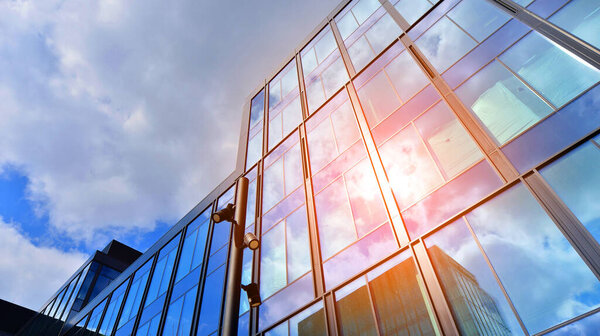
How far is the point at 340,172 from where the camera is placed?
14.5 m

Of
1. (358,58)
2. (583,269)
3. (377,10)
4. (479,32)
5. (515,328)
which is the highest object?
(377,10)

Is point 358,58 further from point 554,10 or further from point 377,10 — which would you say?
point 554,10

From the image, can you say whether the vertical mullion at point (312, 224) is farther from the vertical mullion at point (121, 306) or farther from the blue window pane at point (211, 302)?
the vertical mullion at point (121, 306)

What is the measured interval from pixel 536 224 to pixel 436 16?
1066 cm

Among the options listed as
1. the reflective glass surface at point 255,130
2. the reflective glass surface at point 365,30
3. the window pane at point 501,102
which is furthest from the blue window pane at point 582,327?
the reflective glass surface at point 255,130

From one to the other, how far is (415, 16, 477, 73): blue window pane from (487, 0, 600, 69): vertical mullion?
145 cm

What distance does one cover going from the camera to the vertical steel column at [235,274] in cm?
439

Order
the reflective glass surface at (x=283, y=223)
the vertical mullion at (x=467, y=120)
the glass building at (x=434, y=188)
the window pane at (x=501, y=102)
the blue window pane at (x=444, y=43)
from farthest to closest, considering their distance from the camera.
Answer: the reflective glass surface at (x=283, y=223) → the blue window pane at (x=444, y=43) → the window pane at (x=501, y=102) → the vertical mullion at (x=467, y=120) → the glass building at (x=434, y=188)

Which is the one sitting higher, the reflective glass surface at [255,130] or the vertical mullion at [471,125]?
the reflective glass surface at [255,130]

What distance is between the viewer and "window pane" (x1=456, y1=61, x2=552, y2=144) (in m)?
9.33

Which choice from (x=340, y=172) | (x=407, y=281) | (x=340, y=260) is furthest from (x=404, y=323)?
(x=340, y=172)

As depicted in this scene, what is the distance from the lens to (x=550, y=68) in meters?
9.48

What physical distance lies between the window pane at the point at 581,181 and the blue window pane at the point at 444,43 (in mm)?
5927

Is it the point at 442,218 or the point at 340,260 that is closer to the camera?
the point at 442,218
